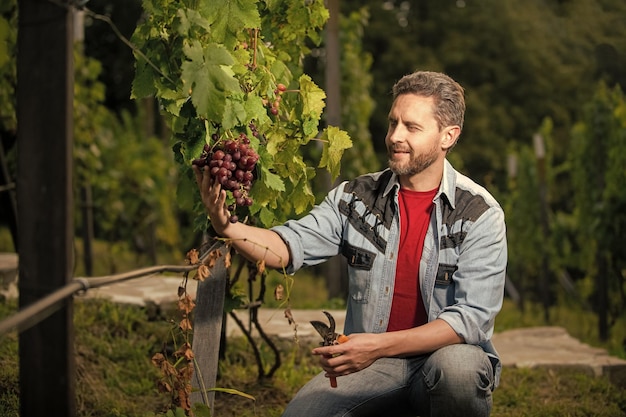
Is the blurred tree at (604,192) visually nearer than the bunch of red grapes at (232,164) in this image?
No

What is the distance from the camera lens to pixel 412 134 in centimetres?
330

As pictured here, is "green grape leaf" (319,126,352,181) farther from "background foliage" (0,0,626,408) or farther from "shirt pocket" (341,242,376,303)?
"shirt pocket" (341,242,376,303)

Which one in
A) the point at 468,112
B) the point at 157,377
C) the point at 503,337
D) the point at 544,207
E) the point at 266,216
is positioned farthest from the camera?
the point at 468,112

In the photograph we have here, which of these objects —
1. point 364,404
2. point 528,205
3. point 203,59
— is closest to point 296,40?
point 203,59

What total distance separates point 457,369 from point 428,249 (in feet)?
1.69

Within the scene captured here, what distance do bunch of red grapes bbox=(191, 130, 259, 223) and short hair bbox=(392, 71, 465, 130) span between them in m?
0.71

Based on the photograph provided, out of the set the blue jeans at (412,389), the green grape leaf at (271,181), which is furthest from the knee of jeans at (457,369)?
the green grape leaf at (271,181)

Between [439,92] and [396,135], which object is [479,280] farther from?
[439,92]

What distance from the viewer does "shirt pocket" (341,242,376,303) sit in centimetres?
335

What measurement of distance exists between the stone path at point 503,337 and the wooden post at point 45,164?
2.88 metres

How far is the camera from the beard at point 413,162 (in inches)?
130

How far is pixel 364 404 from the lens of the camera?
10.4 ft

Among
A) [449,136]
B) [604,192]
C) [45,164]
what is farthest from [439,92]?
[604,192]

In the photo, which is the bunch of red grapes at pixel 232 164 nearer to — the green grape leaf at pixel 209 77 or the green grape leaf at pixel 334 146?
the green grape leaf at pixel 209 77
